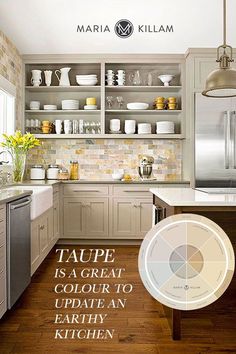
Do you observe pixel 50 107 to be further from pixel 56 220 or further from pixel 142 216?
pixel 142 216

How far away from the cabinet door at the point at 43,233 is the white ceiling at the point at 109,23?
7.71ft

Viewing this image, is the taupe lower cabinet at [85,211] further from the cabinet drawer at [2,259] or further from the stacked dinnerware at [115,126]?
the cabinet drawer at [2,259]

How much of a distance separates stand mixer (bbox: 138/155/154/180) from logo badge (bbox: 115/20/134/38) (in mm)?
1633

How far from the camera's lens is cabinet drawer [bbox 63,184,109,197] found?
5258 millimetres

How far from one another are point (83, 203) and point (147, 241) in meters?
3.90

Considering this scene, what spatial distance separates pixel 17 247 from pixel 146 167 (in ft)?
9.61

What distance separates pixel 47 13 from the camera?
4.68 metres

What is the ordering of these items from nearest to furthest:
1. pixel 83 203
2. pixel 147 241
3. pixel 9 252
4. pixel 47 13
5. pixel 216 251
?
pixel 147 241 < pixel 216 251 < pixel 9 252 < pixel 47 13 < pixel 83 203

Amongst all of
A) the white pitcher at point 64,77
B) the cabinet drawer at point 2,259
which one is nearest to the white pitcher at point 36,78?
the white pitcher at point 64,77

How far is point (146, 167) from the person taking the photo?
5547 mm

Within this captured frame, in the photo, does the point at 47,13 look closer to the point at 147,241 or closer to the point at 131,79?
the point at 131,79

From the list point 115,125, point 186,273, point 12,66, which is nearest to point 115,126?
point 115,125

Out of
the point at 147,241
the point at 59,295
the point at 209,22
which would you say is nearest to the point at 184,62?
the point at 209,22

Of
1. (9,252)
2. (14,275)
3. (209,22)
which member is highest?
(209,22)
